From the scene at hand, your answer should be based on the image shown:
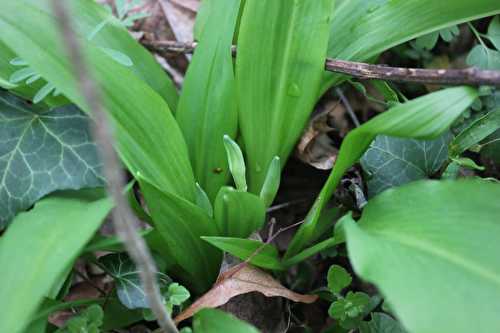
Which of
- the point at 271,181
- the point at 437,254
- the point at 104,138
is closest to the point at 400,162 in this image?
the point at 271,181

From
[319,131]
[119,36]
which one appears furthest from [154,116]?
[319,131]

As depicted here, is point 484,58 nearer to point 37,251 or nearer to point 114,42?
point 114,42

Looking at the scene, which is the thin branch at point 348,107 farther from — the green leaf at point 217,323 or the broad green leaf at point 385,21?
the green leaf at point 217,323

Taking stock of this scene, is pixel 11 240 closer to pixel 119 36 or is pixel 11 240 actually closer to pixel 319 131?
pixel 119 36

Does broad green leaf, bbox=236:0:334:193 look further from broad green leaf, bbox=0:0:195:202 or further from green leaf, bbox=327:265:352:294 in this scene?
green leaf, bbox=327:265:352:294

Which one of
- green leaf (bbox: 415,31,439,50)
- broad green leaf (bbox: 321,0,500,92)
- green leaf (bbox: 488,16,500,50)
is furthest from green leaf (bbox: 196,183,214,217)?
green leaf (bbox: 488,16,500,50)
